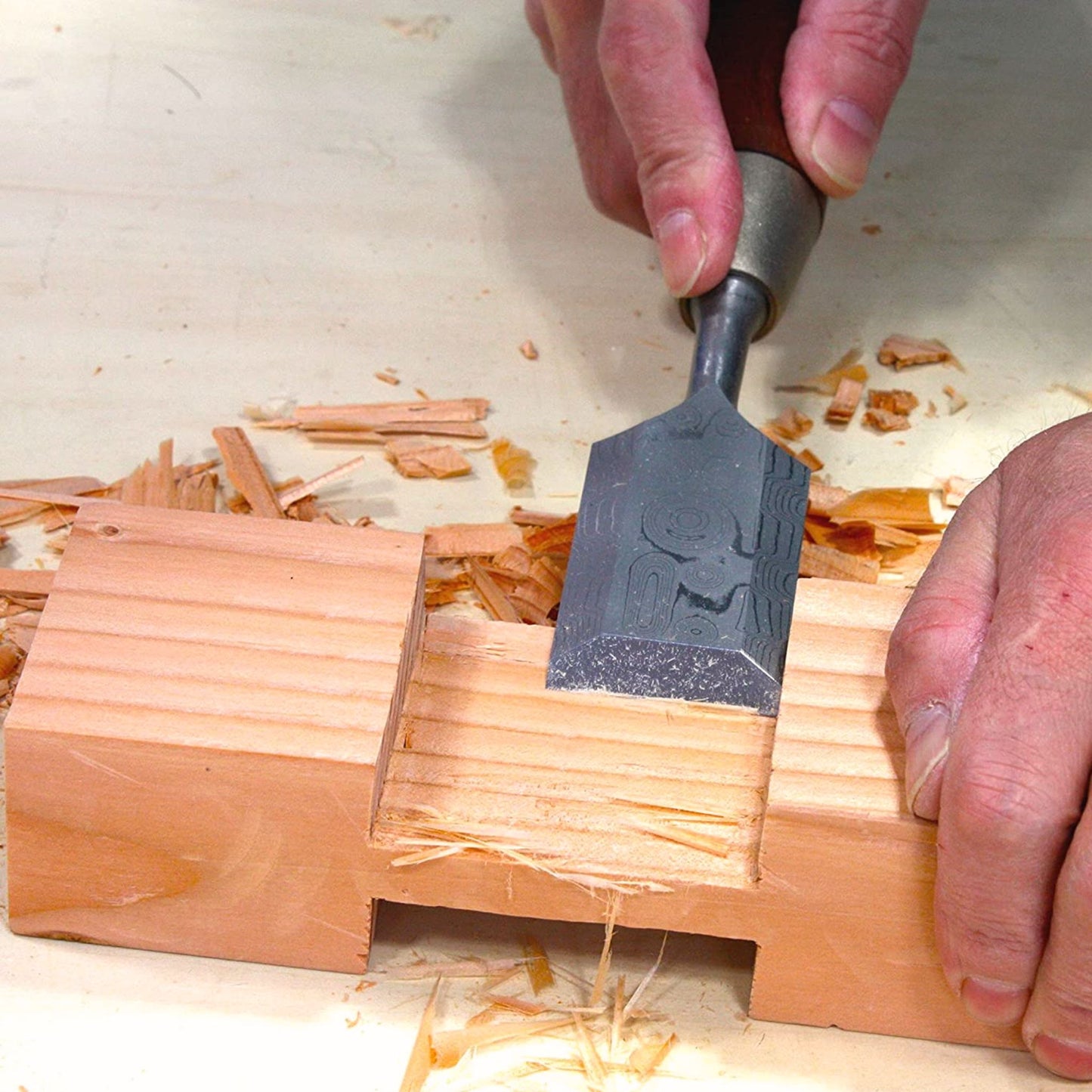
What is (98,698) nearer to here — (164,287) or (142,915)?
(142,915)

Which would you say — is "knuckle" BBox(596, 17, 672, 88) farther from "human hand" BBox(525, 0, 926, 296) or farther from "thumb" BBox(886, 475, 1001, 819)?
"thumb" BBox(886, 475, 1001, 819)

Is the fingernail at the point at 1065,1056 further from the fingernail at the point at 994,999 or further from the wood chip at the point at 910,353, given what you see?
the wood chip at the point at 910,353

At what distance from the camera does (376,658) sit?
1.39 metres

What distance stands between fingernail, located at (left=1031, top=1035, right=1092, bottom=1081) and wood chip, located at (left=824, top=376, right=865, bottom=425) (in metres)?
0.90

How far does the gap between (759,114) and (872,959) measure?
0.95m

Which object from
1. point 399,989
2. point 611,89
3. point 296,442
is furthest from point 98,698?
point 611,89

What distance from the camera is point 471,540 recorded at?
1.83m

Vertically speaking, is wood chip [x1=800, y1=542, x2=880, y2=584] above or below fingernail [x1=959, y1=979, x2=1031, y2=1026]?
below

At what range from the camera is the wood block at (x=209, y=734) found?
132cm

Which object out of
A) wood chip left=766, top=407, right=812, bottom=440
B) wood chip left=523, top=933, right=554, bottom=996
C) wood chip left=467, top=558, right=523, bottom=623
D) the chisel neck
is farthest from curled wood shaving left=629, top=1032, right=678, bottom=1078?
wood chip left=766, top=407, right=812, bottom=440

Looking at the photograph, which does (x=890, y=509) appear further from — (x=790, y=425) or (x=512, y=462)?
(x=512, y=462)

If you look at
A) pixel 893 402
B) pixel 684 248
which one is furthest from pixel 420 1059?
pixel 893 402

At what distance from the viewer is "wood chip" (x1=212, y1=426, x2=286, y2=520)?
185 centimetres

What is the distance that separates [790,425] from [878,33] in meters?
0.49
